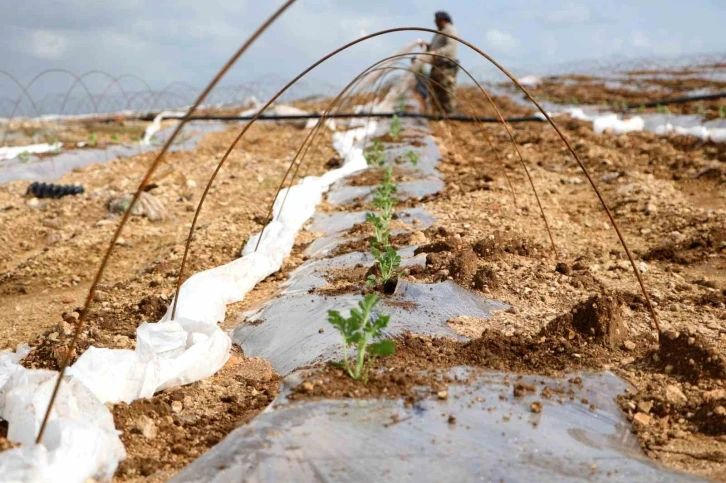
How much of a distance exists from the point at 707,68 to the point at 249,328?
2814 centimetres

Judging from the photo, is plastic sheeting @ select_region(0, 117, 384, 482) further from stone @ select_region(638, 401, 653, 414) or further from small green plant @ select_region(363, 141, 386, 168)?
small green plant @ select_region(363, 141, 386, 168)

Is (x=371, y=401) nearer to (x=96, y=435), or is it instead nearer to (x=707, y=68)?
(x=96, y=435)

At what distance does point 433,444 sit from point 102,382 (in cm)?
132

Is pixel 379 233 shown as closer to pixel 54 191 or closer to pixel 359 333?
pixel 359 333

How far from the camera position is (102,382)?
2.67 metres

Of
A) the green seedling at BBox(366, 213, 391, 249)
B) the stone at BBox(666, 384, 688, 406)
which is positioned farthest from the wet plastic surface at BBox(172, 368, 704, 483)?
the green seedling at BBox(366, 213, 391, 249)

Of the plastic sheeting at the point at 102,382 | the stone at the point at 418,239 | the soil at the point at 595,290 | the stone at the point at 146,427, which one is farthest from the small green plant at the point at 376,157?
the stone at the point at 146,427

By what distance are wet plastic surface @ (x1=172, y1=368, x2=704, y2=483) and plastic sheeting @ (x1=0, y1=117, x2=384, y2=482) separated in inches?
13.7

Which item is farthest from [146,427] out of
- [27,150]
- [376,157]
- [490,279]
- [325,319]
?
[27,150]

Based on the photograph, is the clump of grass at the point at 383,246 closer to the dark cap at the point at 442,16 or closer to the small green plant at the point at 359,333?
the small green plant at the point at 359,333

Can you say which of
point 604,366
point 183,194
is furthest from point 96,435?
point 183,194

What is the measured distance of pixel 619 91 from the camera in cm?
2036

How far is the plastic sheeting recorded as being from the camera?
2.10m

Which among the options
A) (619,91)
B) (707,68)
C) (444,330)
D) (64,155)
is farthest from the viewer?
(707,68)
